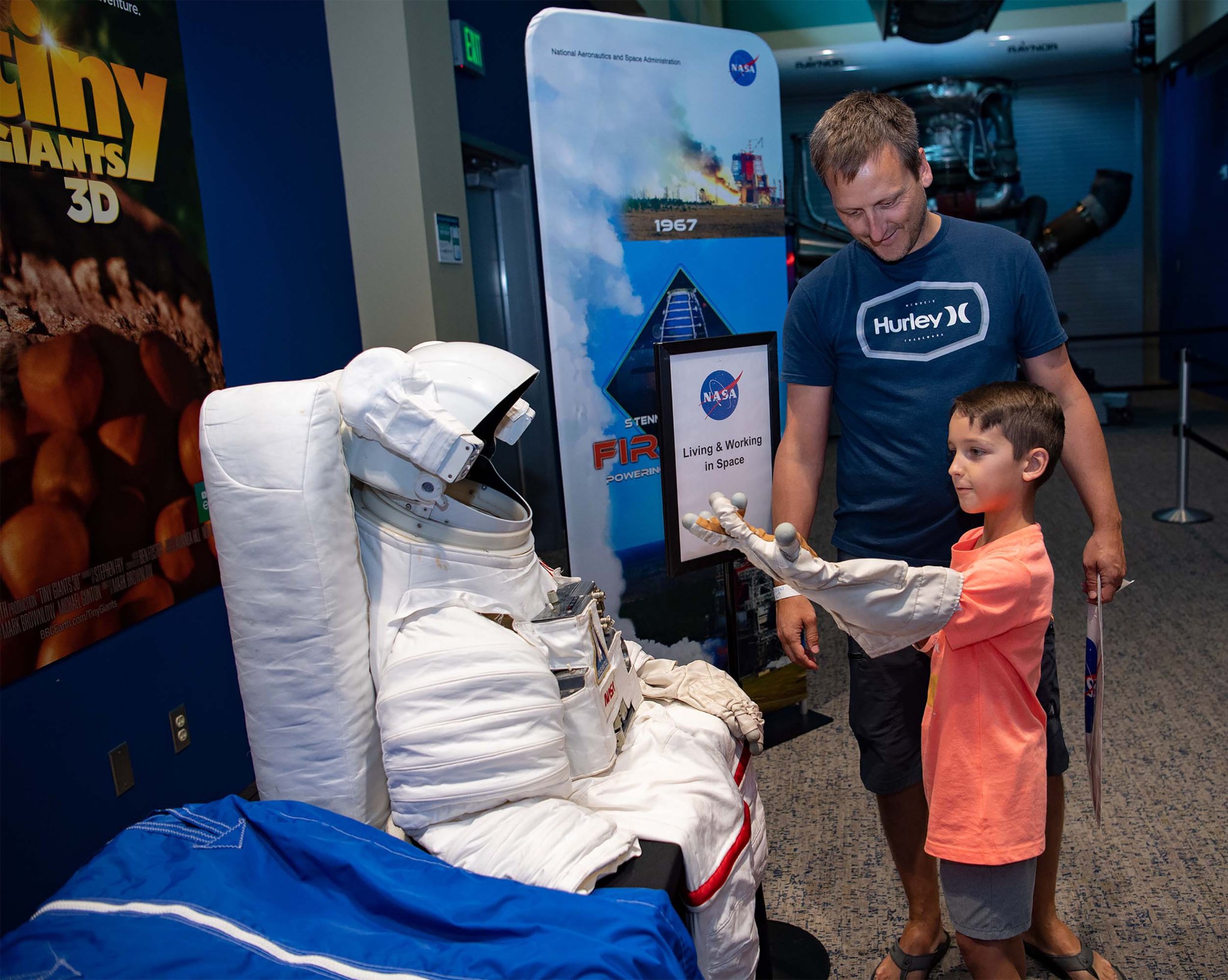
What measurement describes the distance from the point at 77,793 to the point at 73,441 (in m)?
0.80

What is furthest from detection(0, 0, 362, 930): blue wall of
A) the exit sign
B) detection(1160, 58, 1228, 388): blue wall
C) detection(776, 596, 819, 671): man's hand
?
detection(1160, 58, 1228, 388): blue wall

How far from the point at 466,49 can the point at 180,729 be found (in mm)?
2897

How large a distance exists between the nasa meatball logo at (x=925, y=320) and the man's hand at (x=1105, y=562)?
41 centimetres

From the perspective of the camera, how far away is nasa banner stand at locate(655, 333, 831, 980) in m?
2.45

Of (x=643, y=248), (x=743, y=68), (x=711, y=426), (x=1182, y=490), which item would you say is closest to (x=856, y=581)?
(x=711, y=426)

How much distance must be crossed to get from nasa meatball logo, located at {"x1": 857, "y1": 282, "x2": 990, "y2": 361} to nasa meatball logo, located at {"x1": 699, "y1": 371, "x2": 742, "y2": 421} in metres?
0.89

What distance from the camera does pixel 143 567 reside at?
2320mm

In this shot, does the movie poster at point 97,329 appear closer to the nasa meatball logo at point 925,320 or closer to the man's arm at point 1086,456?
the nasa meatball logo at point 925,320

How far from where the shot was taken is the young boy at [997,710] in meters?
1.41

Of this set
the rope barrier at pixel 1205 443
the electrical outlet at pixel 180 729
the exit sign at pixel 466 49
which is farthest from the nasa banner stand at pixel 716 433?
the rope barrier at pixel 1205 443

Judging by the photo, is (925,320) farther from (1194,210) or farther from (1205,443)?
(1194,210)

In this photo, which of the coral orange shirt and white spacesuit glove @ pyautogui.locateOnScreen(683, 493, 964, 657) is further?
the coral orange shirt

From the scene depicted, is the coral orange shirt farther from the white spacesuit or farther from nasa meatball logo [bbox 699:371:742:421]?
nasa meatball logo [bbox 699:371:742:421]

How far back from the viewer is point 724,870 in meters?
1.26
